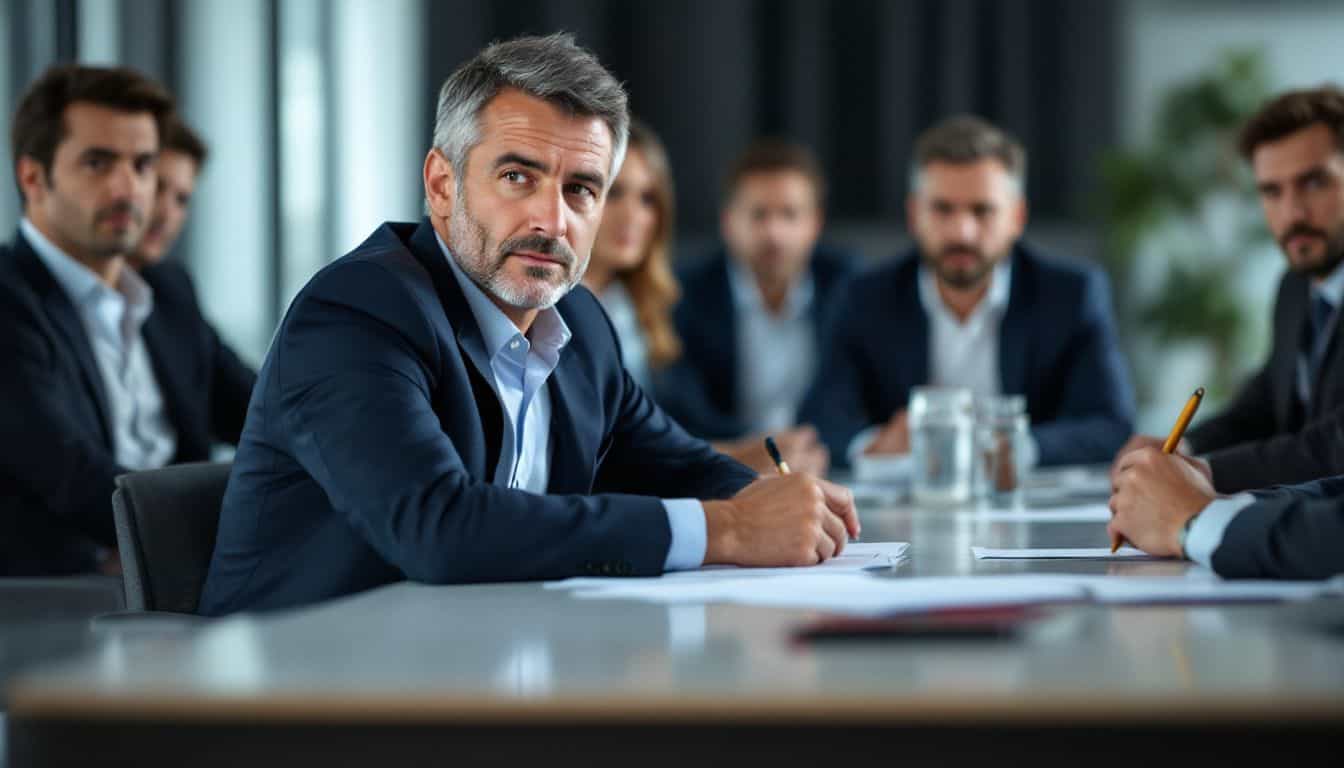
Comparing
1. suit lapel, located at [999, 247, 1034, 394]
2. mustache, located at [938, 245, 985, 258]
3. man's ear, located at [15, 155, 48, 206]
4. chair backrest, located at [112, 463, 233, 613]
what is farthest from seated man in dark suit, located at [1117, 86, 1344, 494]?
man's ear, located at [15, 155, 48, 206]

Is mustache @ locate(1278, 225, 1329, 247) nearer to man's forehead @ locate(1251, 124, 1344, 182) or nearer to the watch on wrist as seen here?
man's forehead @ locate(1251, 124, 1344, 182)

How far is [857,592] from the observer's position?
4.64 ft

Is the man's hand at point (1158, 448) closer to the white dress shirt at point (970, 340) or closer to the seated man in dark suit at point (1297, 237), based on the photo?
the seated man in dark suit at point (1297, 237)

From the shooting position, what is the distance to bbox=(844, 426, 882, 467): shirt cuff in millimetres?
3180

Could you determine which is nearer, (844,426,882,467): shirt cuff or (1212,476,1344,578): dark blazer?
(1212,476,1344,578): dark blazer

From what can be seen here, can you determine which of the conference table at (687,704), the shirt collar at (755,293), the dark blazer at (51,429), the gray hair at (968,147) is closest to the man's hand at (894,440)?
the gray hair at (968,147)

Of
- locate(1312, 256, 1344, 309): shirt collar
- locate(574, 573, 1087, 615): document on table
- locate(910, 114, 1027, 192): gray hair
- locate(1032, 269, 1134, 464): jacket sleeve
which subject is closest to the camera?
locate(574, 573, 1087, 615): document on table

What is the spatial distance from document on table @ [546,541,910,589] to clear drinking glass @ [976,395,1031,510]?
38.2 inches

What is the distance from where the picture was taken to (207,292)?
486cm

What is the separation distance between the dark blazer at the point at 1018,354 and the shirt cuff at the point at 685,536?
6.10ft

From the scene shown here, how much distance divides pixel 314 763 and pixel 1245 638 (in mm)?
660

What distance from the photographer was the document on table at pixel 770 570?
1538 millimetres

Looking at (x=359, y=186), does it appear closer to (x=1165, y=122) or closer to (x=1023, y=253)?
(x=1023, y=253)

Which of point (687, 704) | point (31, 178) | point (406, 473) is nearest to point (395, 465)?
point (406, 473)
